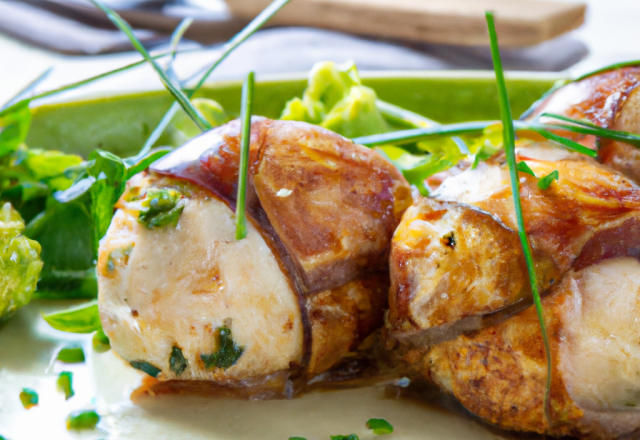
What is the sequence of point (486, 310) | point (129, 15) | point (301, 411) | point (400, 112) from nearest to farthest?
point (486, 310) < point (301, 411) < point (400, 112) < point (129, 15)

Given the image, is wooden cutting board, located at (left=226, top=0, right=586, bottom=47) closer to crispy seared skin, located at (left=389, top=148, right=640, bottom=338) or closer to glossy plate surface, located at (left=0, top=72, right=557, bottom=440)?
crispy seared skin, located at (left=389, top=148, right=640, bottom=338)

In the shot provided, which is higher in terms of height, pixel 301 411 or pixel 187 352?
pixel 187 352

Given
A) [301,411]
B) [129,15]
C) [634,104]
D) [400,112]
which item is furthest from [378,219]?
[129,15]

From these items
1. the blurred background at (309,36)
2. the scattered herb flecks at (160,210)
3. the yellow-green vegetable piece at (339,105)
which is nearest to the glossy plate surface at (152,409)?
the scattered herb flecks at (160,210)

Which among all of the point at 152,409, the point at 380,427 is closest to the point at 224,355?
the point at 152,409

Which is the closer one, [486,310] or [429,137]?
[486,310]

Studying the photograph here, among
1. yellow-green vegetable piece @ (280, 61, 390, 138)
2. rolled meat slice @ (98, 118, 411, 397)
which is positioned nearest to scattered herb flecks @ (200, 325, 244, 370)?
rolled meat slice @ (98, 118, 411, 397)

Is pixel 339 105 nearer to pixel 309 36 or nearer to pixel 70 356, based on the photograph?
pixel 70 356

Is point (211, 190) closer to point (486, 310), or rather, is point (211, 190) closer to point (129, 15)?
A: point (486, 310)
